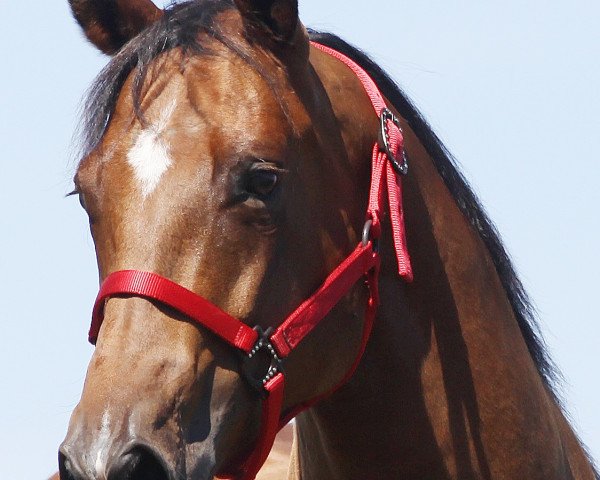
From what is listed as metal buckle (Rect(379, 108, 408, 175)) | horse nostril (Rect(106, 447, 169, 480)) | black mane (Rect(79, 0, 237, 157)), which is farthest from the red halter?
black mane (Rect(79, 0, 237, 157))

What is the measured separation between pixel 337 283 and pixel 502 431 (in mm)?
877

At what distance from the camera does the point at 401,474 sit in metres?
4.15

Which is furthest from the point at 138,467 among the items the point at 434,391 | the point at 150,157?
the point at 434,391

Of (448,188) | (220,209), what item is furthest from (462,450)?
(220,209)

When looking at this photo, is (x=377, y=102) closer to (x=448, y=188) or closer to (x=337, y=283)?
(x=448, y=188)

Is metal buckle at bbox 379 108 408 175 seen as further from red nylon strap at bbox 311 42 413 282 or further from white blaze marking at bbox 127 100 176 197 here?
white blaze marking at bbox 127 100 176 197

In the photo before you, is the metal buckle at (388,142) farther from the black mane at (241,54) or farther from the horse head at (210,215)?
the black mane at (241,54)

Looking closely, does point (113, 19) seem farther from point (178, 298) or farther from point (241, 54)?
point (178, 298)

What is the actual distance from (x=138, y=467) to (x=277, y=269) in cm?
79

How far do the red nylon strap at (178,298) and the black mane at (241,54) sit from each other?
0.57m

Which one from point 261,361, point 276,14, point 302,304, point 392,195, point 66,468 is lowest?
point 66,468

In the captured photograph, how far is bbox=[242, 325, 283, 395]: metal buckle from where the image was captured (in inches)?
141

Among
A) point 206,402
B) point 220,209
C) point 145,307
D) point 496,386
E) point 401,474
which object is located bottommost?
point 401,474

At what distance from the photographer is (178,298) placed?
3.41 metres
